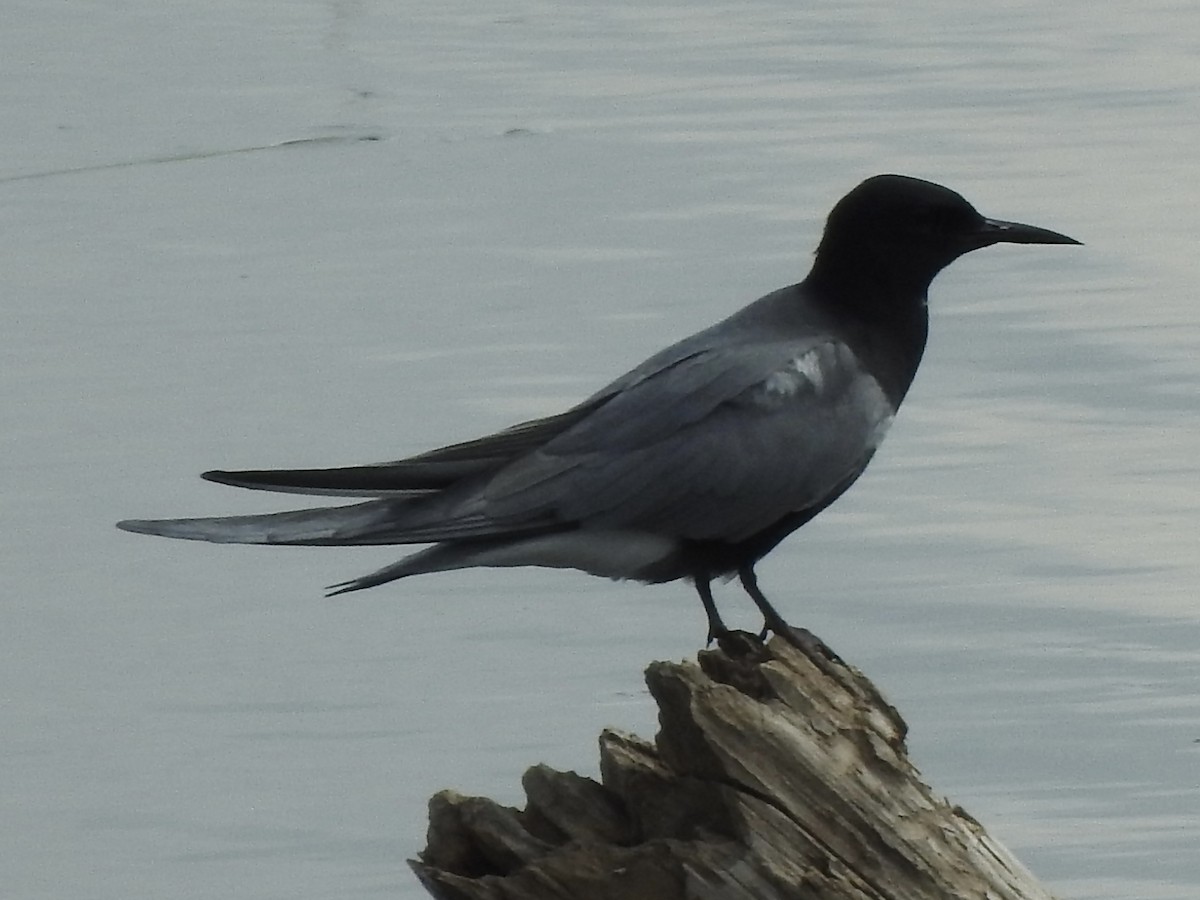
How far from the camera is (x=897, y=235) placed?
780cm

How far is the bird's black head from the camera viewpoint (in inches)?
306

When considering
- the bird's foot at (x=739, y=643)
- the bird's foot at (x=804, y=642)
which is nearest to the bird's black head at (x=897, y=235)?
the bird's foot at (x=804, y=642)

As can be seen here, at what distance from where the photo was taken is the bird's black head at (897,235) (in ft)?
25.5

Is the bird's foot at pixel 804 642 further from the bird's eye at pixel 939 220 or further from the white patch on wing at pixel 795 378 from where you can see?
the bird's eye at pixel 939 220

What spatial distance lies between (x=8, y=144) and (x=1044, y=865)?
Answer: 302 inches

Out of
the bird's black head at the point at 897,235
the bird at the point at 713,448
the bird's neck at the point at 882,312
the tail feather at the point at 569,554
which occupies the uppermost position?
the bird's black head at the point at 897,235

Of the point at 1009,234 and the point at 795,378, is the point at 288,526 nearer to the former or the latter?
the point at 795,378

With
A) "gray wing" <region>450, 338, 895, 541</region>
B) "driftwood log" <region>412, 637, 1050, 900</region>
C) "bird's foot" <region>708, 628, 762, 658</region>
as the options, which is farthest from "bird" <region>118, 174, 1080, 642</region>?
"driftwood log" <region>412, 637, 1050, 900</region>

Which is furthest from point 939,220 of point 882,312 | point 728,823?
point 728,823

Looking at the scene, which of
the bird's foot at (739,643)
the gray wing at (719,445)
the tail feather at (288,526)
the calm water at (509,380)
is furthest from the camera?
the calm water at (509,380)

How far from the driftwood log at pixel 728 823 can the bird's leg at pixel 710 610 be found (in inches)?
33.7

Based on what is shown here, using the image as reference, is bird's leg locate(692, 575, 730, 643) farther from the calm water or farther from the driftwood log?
the calm water

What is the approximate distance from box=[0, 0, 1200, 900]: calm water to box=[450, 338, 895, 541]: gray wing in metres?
1.66

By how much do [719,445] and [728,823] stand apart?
1.80 meters
